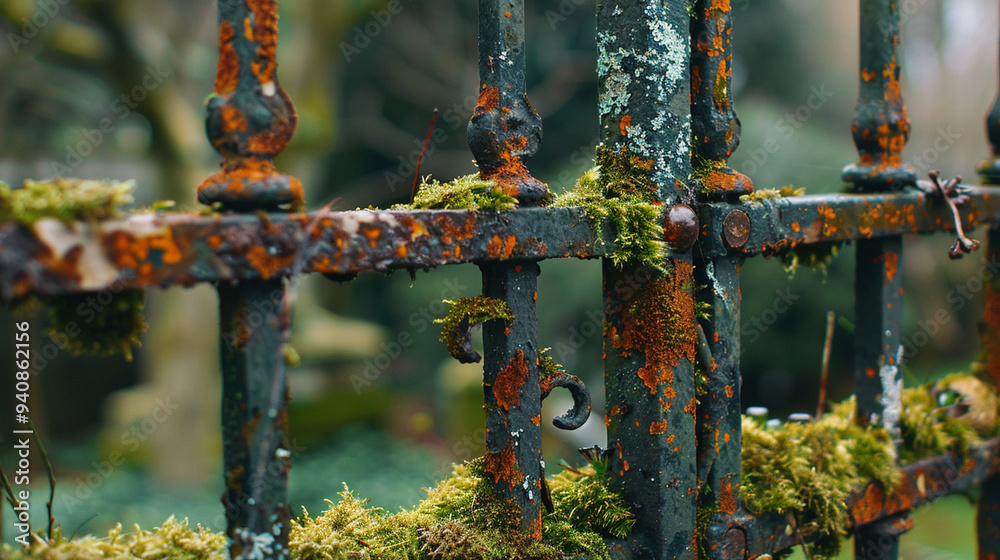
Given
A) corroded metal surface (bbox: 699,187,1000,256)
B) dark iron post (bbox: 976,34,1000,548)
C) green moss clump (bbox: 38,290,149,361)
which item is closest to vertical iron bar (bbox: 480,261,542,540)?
corroded metal surface (bbox: 699,187,1000,256)

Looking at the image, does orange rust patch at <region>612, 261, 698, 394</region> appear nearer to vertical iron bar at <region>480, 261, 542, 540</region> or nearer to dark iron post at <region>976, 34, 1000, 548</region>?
vertical iron bar at <region>480, 261, 542, 540</region>

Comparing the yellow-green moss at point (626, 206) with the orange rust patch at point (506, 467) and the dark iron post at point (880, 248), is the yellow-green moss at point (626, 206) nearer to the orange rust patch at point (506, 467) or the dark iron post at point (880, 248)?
the orange rust patch at point (506, 467)

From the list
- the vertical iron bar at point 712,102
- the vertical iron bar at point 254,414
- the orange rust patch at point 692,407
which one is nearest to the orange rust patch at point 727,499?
the orange rust patch at point 692,407

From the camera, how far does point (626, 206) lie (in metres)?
1.67

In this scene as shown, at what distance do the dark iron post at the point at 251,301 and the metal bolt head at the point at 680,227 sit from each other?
84 cm

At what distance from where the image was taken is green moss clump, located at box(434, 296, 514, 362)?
4.80 ft

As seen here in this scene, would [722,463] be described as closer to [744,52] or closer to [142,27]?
[142,27]

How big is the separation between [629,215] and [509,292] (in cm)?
35

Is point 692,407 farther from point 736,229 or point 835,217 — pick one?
point 835,217

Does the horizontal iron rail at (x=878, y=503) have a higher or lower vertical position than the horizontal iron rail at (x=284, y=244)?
lower

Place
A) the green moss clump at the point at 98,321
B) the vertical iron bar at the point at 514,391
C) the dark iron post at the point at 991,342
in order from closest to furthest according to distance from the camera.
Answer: the green moss clump at the point at 98,321, the vertical iron bar at the point at 514,391, the dark iron post at the point at 991,342

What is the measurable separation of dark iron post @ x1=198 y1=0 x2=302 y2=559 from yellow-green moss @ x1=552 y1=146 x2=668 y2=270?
0.67 metres

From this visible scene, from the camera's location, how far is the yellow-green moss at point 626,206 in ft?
5.41

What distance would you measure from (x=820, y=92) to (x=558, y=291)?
11.9ft
